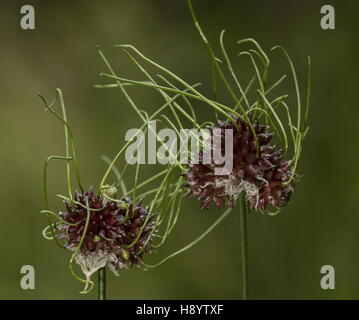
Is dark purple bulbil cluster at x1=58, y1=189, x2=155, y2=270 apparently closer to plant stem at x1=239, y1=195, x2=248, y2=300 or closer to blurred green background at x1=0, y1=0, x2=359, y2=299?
plant stem at x1=239, y1=195, x2=248, y2=300

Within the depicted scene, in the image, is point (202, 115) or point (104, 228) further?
point (202, 115)

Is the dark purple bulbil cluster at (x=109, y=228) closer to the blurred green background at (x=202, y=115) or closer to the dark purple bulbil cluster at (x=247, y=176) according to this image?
the dark purple bulbil cluster at (x=247, y=176)

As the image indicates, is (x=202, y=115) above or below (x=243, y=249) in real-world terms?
above

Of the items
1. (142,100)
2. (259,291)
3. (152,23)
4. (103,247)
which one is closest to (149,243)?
(103,247)

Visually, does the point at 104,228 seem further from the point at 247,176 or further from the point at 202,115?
the point at 202,115

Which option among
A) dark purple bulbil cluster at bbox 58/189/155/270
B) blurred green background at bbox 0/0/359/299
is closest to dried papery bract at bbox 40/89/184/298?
dark purple bulbil cluster at bbox 58/189/155/270

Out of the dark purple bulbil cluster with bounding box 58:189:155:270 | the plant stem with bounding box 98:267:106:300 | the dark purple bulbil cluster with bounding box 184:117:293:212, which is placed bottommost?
the plant stem with bounding box 98:267:106:300

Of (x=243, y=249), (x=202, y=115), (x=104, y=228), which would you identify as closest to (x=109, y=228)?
(x=104, y=228)
